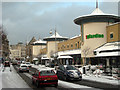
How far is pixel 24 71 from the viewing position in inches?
1372

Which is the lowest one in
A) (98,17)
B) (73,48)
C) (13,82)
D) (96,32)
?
(13,82)

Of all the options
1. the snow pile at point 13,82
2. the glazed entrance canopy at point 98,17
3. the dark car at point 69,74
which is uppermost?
the glazed entrance canopy at point 98,17

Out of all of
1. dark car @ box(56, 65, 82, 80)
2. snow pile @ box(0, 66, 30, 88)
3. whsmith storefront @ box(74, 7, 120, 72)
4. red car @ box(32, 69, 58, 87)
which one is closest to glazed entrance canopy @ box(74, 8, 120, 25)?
whsmith storefront @ box(74, 7, 120, 72)

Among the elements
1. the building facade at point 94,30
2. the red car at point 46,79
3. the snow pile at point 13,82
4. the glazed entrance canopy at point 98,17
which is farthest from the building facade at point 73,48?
the red car at point 46,79

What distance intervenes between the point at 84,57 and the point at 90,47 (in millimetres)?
3068

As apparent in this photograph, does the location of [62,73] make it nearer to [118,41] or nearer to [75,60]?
[118,41]

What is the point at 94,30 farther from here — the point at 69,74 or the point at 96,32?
the point at 69,74

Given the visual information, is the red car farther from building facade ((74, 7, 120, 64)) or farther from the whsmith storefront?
building facade ((74, 7, 120, 64))

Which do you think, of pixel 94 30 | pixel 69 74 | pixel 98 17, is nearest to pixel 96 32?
pixel 94 30

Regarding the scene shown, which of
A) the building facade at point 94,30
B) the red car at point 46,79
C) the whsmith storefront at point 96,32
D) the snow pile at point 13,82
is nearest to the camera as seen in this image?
the red car at point 46,79

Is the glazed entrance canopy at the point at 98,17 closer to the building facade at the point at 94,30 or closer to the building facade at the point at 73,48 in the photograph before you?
the building facade at the point at 94,30

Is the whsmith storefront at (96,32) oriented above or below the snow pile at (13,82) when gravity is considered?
above

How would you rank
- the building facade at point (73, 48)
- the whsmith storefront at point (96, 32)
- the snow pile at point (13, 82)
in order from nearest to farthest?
the snow pile at point (13, 82) → the whsmith storefront at point (96, 32) → the building facade at point (73, 48)

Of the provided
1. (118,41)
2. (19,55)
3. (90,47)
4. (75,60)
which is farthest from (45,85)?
(19,55)
